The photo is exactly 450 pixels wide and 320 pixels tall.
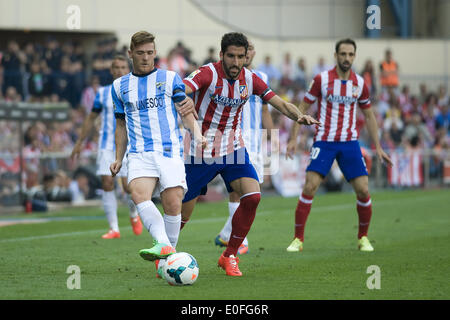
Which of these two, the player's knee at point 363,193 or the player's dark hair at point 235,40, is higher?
the player's dark hair at point 235,40

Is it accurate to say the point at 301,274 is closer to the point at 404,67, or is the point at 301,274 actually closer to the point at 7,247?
the point at 7,247

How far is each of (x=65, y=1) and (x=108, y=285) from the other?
1981cm

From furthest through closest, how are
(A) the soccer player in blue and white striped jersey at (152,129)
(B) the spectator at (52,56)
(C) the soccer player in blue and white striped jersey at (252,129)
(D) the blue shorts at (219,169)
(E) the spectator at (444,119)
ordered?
(E) the spectator at (444,119) → (B) the spectator at (52,56) → (C) the soccer player in blue and white striped jersey at (252,129) → (D) the blue shorts at (219,169) → (A) the soccer player in blue and white striped jersey at (152,129)

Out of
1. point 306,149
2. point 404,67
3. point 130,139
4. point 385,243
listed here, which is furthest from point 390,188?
point 130,139

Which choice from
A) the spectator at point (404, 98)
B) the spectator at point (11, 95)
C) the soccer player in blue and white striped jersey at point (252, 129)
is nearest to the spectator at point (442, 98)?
the spectator at point (404, 98)

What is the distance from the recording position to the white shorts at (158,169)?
8.16 meters

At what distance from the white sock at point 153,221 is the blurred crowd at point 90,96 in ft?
25.4

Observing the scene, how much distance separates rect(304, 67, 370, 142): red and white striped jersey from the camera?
11.2m

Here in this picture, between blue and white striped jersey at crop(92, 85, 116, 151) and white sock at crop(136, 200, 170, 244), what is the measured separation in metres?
4.94

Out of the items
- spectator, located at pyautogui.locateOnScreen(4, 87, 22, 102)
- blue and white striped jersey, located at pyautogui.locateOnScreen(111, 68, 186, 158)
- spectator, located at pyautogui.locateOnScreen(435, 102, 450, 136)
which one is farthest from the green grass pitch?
spectator, located at pyautogui.locateOnScreen(435, 102, 450, 136)

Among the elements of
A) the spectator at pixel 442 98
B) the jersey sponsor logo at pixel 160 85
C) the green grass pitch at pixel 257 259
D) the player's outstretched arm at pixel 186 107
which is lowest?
the green grass pitch at pixel 257 259

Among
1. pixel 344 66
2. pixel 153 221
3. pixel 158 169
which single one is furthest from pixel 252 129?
pixel 153 221

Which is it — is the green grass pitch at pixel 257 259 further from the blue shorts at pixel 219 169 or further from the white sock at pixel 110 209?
the blue shorts at pixel 219 169

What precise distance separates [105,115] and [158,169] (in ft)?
16.1
